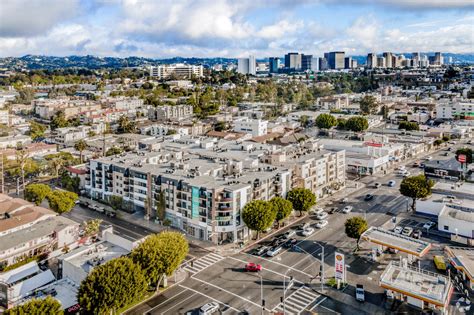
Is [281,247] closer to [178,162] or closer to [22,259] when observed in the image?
[178,162]

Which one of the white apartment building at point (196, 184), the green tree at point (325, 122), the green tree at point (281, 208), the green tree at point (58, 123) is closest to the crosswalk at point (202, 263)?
the white apartment building at point (196, 184)

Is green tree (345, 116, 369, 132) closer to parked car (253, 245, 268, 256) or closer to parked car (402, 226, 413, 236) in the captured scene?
parked car (402, 226, 413, 236)

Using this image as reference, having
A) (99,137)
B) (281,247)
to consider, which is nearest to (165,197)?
(281,247)

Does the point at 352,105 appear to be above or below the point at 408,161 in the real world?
above

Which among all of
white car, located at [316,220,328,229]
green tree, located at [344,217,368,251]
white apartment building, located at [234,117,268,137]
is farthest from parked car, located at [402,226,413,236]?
white apartment building, located at [234,117,268,137]

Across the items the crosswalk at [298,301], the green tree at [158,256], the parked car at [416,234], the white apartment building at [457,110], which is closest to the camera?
the crosswalk at [298,301]

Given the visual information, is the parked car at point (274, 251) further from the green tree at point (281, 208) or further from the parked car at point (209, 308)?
the parked car at point (209, 308)
